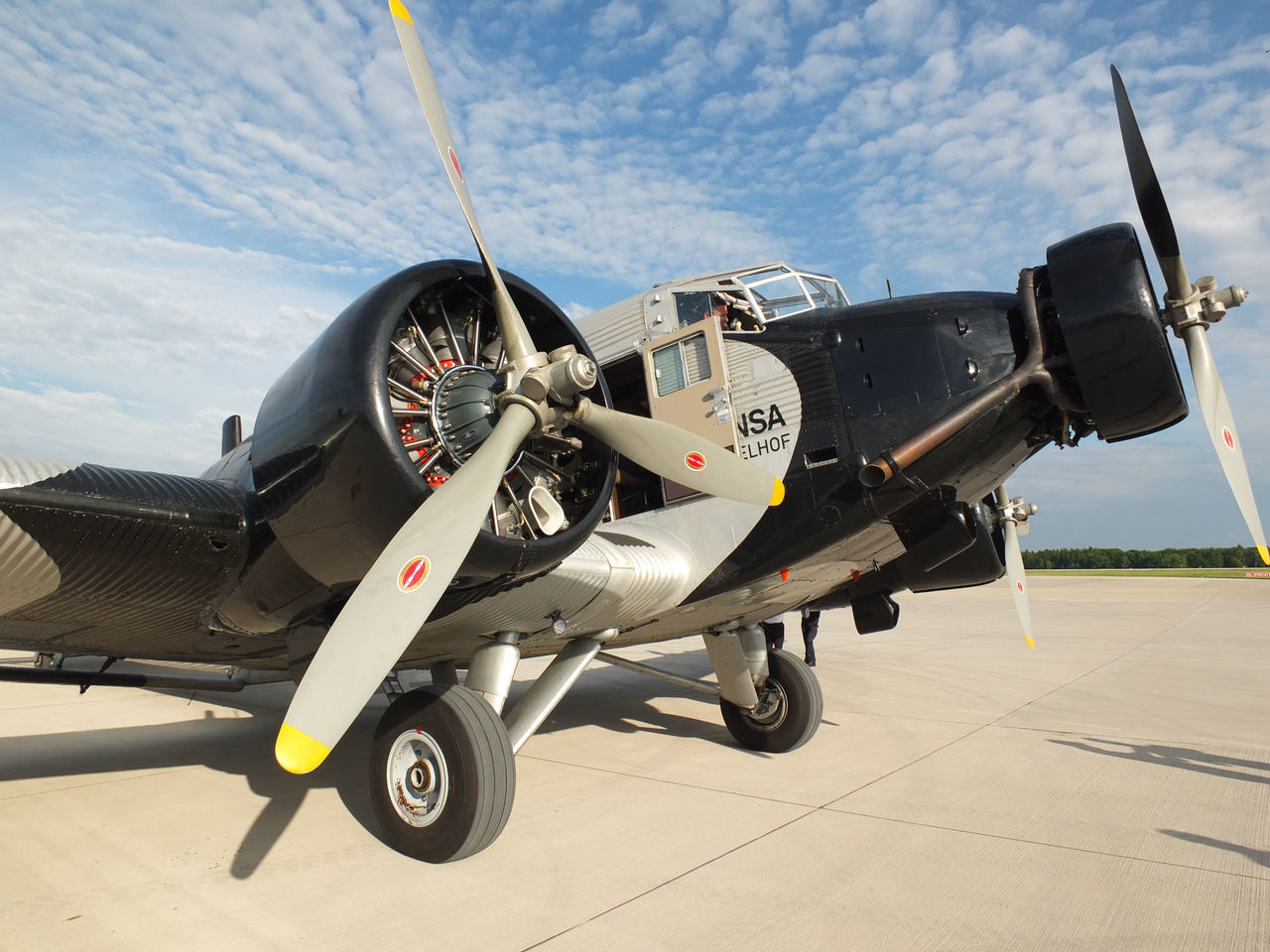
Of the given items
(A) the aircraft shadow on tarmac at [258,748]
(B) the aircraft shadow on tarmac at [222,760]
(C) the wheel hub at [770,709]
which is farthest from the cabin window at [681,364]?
Result: (B) the aircraft shadow on tarmac at [222,760]

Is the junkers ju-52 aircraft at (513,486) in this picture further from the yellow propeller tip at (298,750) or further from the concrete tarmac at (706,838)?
the concrete tarmac at (706,838)

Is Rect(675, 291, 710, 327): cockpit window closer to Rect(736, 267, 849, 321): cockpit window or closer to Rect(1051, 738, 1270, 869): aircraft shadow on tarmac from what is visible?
Rect(736, 267, 849, 321): cockpit window

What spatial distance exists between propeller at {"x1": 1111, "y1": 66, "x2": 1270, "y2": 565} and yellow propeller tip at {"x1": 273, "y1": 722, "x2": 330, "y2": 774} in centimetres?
461

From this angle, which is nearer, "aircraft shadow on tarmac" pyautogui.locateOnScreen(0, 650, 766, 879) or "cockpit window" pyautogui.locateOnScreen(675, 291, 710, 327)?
"aircraft shadow on tarmac" pyautogui.locateOnScreen(0, 650, 766, 879)

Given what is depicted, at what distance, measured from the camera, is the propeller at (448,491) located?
3045mm

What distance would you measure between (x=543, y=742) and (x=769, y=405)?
3912 mm

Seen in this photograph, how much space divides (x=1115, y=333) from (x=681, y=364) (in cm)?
296

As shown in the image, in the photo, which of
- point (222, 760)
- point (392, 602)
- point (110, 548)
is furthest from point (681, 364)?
point (222, 760)

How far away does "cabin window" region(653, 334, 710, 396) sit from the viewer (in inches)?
232

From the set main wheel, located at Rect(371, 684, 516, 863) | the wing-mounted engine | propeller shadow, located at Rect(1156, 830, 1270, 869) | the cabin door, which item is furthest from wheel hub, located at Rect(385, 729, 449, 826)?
propeller shadow, located at Rect(1156, 830, 1270, 869)

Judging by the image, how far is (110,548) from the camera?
3652 mm

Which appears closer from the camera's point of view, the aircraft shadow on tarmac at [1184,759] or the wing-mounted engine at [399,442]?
the wing-mounted engine at [399,442]

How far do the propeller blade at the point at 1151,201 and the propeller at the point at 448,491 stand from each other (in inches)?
102

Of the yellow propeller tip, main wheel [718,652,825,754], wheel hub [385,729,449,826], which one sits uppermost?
the yellow propeller tip
